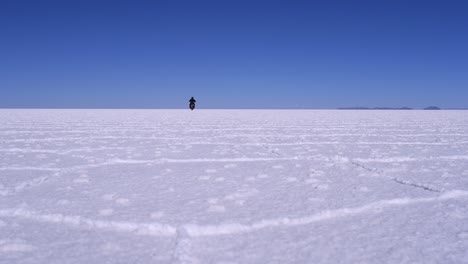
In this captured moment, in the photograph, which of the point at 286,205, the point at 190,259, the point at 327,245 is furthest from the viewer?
the point at 286,205

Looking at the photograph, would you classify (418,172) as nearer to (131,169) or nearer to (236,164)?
(236,164)

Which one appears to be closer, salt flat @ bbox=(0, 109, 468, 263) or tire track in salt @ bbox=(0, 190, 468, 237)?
salt flat @ bbox=(0, 109, 468, 263)

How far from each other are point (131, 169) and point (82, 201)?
1.01 meters

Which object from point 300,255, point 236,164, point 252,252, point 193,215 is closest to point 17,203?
point 193,215

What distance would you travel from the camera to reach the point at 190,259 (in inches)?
53.3

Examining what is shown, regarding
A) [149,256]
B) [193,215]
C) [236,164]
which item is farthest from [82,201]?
[236,164]

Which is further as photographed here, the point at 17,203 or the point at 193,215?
the point at 17,203

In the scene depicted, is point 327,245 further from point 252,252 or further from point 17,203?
point 17,203

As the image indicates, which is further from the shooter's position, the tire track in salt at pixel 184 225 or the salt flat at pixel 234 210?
the tire track in salt at pixel 184 225

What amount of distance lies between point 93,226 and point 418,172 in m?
2.31

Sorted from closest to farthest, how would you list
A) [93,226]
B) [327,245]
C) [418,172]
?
[327,245], [93,226], [418,172]

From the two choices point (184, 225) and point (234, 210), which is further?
point (234, 210)

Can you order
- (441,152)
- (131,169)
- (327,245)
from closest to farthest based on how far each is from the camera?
(327,245) < (131,169) < (441,152)

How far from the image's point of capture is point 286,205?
6.62ft
